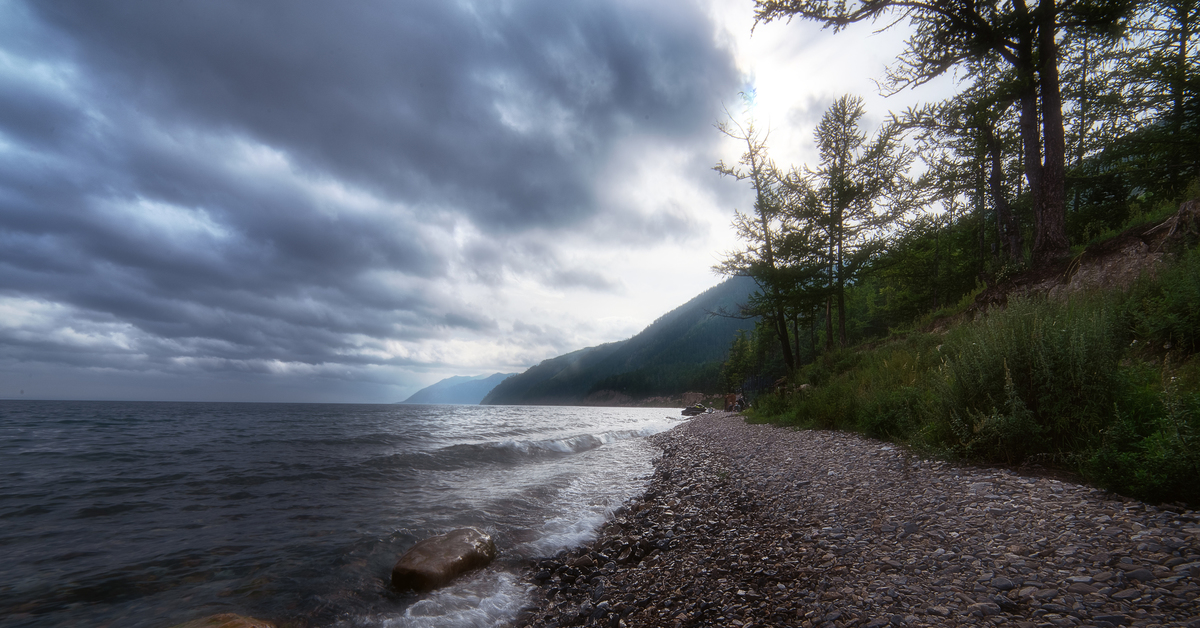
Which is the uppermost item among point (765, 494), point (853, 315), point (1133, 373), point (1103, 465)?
point (853, 315)

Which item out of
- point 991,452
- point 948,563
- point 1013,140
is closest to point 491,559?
point 948,563

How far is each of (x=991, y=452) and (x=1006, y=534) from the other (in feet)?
8.14

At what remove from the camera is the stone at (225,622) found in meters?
4.24

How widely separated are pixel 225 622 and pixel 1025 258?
24.0 metres

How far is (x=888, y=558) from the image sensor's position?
339cm

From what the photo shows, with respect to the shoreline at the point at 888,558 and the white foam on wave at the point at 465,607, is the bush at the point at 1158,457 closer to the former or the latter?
the shoreline at the point at 888,558

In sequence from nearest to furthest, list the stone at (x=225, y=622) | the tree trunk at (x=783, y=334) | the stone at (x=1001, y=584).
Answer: the stone at (x=1001, y=584) < the stone at (x=225, y=622) < the tree trunk at (x=783, y=334)

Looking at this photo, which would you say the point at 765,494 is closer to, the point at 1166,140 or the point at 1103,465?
the point at 1103,465

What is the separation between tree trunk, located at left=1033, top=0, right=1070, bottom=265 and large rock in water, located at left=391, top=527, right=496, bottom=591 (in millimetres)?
15477

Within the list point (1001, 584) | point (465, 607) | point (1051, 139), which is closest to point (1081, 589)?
point (1001, 584)

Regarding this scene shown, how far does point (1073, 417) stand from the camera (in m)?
4.79

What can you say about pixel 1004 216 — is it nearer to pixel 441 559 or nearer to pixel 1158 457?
pixel 1158 457

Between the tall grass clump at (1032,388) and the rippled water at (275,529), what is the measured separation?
556 centimetres

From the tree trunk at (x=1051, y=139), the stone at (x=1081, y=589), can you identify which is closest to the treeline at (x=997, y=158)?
the tree trunk at (x=1051, y=139)
